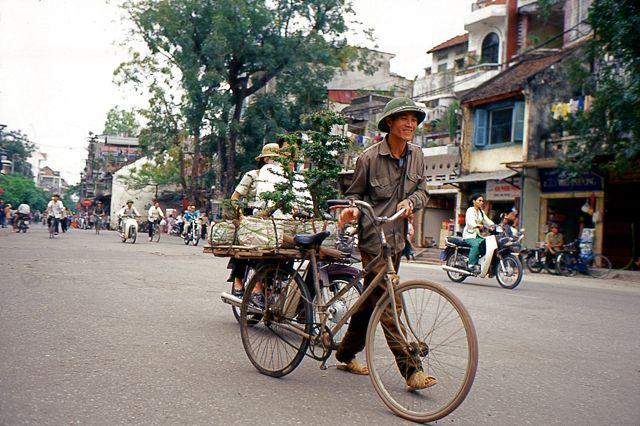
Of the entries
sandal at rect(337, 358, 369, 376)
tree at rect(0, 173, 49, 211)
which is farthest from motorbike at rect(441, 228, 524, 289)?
tree at rect(0, 173, 49, 211)

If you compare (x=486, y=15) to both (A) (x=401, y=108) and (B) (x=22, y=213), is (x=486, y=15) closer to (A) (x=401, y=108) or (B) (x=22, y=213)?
(B) (x=22, y=213)

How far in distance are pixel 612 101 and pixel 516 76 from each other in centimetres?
921

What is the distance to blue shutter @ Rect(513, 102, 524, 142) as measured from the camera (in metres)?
23.0

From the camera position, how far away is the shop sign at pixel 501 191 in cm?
2344

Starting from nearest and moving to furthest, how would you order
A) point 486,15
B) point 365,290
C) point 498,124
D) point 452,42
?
point 365,290, point 498,124, point 486,15, point 452,42

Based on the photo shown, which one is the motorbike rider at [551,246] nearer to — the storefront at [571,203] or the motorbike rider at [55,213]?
the storefront at [571,203]

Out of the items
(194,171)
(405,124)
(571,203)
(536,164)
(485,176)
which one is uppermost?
(194,171)

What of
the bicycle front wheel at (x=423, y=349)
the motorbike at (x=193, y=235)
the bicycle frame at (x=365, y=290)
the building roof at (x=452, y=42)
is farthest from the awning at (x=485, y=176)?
the bicycle front wheel at (x=423, y=349)

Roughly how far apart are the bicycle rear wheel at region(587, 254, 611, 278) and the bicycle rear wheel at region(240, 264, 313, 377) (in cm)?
1574

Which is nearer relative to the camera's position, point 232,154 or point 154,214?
point 154,214

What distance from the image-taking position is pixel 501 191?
2402 centimetres

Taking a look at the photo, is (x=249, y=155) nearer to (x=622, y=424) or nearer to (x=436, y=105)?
(x=436, y=105)

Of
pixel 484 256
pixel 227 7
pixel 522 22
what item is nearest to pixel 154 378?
pixel 484 256

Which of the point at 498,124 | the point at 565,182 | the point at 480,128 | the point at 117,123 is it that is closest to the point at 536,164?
the point at 565,182
